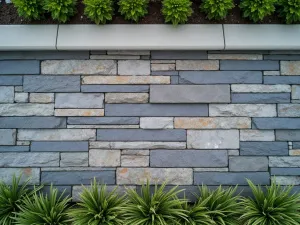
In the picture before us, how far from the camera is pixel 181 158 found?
2.82 meters

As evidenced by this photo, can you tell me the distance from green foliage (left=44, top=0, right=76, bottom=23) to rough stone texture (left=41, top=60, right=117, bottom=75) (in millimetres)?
424

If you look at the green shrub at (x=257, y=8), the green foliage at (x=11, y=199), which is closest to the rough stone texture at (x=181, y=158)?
the green foliage at (x=11, y=199)

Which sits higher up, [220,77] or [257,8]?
[257,8]

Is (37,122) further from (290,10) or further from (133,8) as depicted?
(290,10)

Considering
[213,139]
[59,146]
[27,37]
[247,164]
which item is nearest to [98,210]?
[59,146]

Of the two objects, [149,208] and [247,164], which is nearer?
[149,208]

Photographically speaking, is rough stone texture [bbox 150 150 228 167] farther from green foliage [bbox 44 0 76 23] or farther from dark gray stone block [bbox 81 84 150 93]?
green foliage [bbox 44 0 76 23]

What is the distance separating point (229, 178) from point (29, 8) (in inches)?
104

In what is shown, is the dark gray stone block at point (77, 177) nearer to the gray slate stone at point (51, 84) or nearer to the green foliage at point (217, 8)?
the gray slate stone at point (51, 84)

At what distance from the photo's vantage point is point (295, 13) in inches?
104

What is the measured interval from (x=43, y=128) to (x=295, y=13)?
9.08 feet

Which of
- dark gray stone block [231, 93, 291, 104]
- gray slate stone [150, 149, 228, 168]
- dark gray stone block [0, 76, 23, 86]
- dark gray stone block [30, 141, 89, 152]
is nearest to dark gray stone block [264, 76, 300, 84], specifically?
dark gray stone block [231, 93, 291, 104]

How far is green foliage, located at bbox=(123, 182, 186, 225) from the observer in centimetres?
250

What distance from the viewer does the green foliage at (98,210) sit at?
2518 mm
